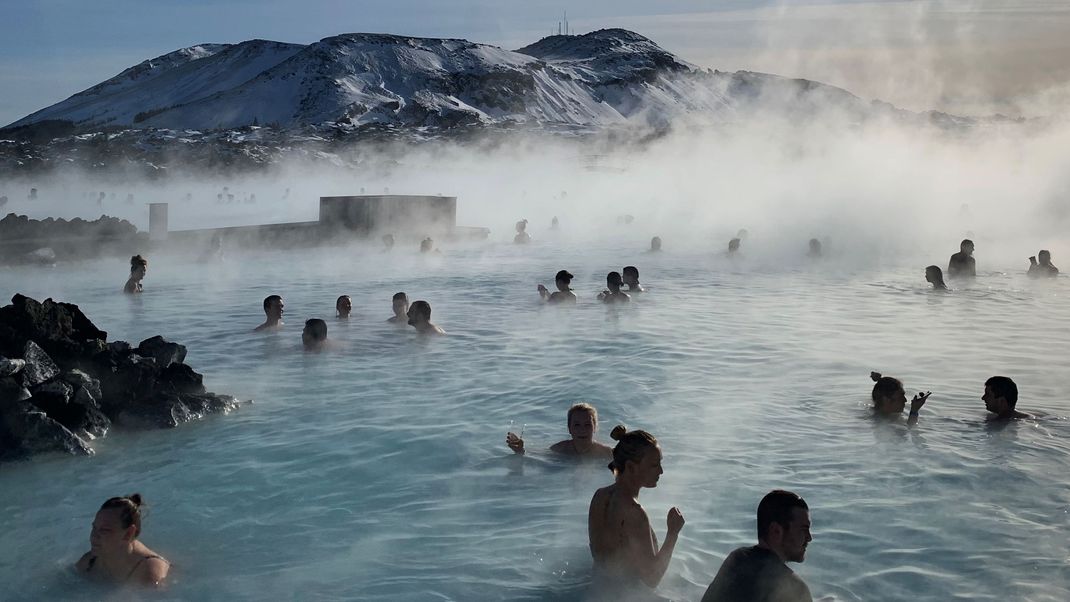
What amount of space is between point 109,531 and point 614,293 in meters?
8.95

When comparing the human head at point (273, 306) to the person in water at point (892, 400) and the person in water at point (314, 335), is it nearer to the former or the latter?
the person in water at point (314, 335)

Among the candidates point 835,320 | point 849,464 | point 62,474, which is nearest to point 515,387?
point 849,464

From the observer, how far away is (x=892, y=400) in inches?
284

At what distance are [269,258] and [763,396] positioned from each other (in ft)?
40.5

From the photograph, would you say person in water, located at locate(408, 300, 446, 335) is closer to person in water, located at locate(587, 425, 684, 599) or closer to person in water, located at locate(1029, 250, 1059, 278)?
person in water, located at locate(587, 425, 684, 599)

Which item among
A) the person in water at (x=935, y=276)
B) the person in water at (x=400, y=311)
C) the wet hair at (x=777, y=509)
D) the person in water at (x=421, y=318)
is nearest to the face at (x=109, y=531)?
the wet hair at (x=777, y=509)

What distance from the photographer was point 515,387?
8555mm

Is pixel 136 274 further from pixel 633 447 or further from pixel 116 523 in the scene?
pixel 633 447

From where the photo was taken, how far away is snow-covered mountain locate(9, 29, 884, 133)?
404 ft

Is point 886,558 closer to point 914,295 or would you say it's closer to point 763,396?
point 763,396

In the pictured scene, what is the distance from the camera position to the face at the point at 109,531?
4393 millimetres

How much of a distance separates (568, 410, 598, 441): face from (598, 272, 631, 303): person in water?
6.42m

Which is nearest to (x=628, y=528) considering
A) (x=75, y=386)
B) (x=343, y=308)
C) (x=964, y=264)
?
(x=75, y=386)

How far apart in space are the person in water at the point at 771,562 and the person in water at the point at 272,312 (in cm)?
815
